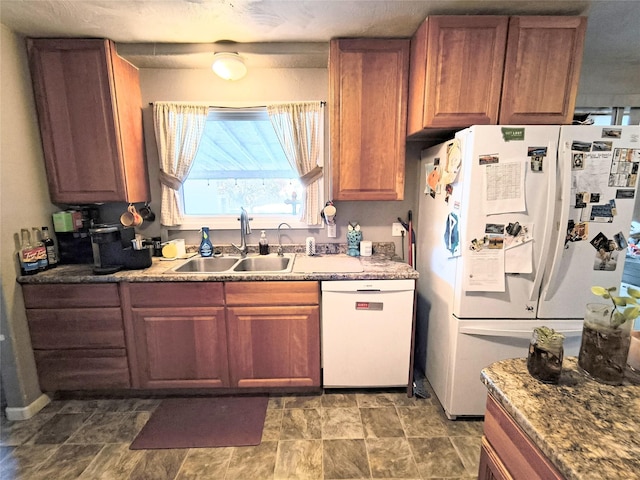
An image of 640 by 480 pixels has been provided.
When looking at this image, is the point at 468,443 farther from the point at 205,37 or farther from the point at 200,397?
the point at 205,37

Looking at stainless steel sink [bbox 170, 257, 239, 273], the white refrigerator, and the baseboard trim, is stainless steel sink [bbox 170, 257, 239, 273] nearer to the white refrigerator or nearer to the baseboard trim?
the baseboard trim

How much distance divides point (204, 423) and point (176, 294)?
0.84 meters

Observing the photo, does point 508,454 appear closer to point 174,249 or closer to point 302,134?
point 302,134

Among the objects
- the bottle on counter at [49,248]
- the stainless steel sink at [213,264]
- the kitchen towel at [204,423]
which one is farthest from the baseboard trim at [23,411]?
the stainless steel sink at [213,264]

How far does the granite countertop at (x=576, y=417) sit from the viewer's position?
0.66m

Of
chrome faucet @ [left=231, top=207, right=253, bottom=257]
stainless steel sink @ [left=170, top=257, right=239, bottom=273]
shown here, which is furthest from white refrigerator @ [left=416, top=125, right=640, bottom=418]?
stainless steel sink @ [left=170, top=257, right=239, bottom=273]

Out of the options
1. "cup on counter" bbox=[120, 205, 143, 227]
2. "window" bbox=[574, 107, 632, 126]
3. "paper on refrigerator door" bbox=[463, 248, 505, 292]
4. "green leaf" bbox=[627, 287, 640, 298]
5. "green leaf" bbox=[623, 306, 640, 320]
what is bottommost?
"paper on refrigerator door" bbox=[463, 248, 505, 292]

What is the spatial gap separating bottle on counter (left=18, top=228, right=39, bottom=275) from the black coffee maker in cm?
35

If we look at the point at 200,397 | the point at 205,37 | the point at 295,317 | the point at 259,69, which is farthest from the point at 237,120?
the point at 200,397

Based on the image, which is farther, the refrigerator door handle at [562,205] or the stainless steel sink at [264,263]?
the stainless steel sink at [264,263]

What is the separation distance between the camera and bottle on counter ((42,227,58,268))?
2133 millimetres

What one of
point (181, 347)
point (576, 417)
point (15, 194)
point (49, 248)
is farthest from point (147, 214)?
point (576, 417)

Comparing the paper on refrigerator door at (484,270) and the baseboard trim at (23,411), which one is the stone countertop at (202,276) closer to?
the paper on refrigerator door at (484,270)

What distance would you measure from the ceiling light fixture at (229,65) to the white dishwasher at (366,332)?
1.62 m
